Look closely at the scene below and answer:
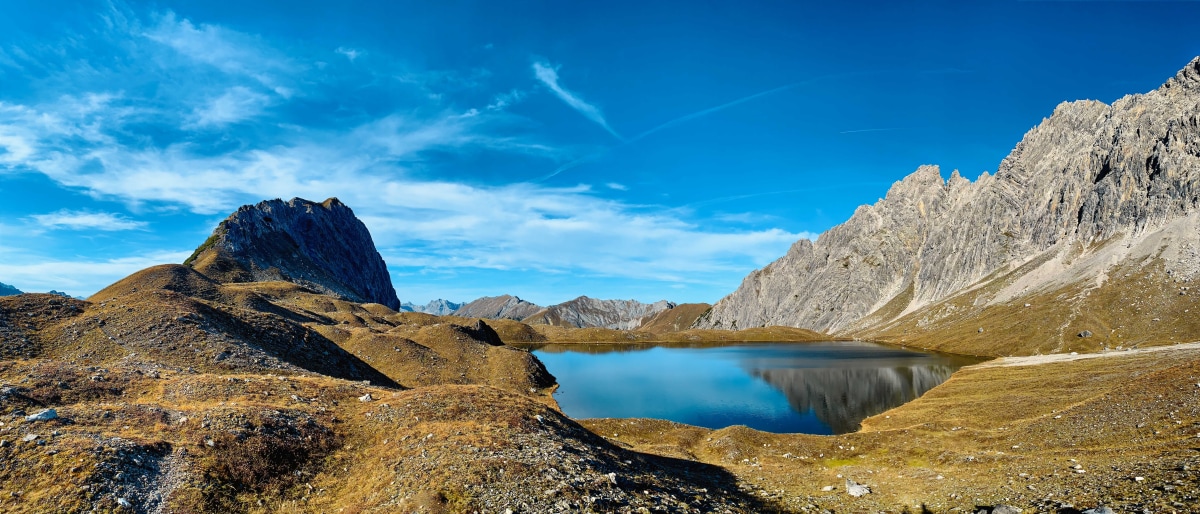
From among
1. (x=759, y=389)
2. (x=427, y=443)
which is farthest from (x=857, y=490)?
(x=759, y=389)

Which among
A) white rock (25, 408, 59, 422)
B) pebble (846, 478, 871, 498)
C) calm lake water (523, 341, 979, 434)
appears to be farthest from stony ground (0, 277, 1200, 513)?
calm lake water (523, 341, 979, 434)

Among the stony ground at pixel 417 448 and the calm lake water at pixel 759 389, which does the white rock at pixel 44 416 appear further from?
the calm lake water at pixel 759 389

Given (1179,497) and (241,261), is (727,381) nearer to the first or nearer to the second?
(1179,497)

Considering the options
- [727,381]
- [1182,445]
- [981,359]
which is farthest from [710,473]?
[981,359]

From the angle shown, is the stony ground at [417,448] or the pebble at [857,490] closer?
the stony ground at [417,448]

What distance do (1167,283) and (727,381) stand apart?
6127 inches

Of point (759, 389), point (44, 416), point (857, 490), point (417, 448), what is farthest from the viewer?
point (759, 389)

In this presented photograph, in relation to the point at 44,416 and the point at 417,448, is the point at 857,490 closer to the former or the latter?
the point at 417,448

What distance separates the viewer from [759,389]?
354 feet

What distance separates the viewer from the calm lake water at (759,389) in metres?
80.4

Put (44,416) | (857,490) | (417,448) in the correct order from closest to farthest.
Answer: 1. (44,416)
2. (417,448)
3. (857,490)

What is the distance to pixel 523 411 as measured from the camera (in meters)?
32.7

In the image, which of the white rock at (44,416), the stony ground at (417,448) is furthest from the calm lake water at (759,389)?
the white rock at (44,416)

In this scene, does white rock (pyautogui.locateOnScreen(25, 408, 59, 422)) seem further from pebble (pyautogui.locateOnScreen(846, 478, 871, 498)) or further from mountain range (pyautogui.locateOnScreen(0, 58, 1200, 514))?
pebble (pyautogui.locateOnScreen(846, 478, 871, 498))
